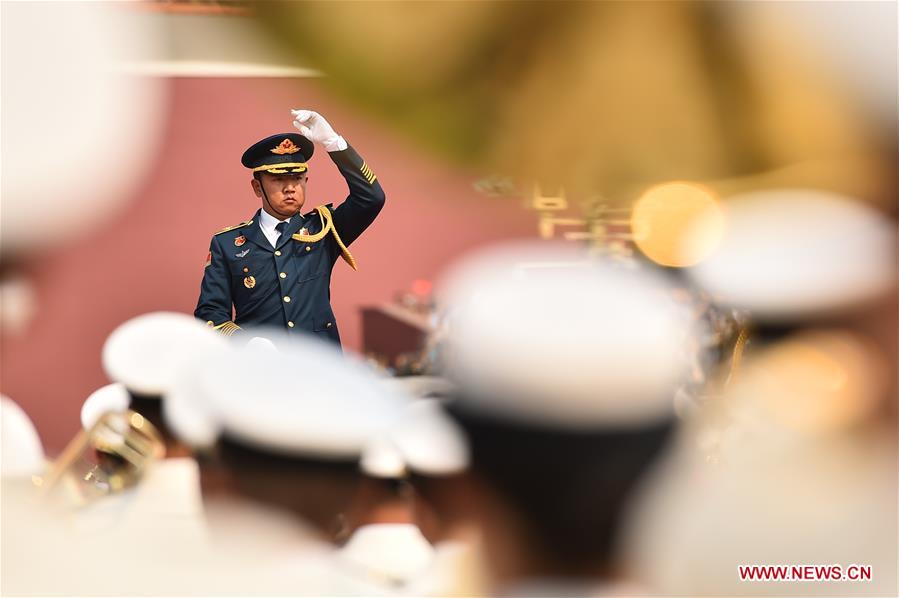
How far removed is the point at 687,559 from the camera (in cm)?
39

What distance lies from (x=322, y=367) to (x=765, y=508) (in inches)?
8.0

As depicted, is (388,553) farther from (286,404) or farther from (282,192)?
(282,192)

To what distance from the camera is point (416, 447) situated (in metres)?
0.41

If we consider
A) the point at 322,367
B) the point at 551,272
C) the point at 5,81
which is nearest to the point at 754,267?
the point at 551,272

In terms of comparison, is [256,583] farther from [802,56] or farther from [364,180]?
[802,56]

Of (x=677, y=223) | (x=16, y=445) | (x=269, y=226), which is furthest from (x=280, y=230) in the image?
(x=677, y=223)

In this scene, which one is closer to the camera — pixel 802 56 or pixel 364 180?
pixel 802 56

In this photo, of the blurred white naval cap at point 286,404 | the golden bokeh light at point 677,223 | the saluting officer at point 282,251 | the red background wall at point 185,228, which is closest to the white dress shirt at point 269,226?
the saluting officer at point 282,251

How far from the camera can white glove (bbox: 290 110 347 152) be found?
0.42 metres

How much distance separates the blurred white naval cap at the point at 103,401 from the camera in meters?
0.52

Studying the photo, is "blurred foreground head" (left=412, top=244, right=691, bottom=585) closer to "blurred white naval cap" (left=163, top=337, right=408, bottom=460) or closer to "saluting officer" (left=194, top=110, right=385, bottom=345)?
"blurred white naval cap" (left=163, top=337, right=408, bottom=460)

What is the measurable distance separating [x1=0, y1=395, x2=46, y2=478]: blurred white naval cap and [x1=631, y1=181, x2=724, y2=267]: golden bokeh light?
32 cm

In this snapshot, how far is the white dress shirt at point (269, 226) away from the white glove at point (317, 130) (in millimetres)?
179

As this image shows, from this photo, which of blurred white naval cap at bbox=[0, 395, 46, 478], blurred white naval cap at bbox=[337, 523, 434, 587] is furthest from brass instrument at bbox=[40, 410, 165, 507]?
blurred white naval cap at bbox=[337, 523, 434, 587]
